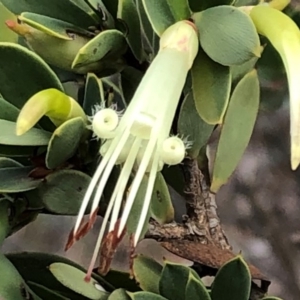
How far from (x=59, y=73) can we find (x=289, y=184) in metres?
0.45

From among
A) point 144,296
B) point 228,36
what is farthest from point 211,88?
point 144,296

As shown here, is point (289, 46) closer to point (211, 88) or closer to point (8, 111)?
point (211, 88)

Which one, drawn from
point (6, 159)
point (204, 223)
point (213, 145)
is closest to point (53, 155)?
point (6, 159)

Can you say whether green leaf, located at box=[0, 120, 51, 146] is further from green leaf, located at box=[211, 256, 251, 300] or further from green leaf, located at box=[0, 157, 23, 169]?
green leaf, located at box=[211, 256, 251, 300]

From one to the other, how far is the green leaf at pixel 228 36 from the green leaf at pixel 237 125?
6 cm

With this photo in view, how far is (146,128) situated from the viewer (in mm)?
362

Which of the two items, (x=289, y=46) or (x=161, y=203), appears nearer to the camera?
(x=289, y=46)

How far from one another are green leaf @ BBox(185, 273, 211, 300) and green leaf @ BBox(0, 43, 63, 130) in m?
0.13

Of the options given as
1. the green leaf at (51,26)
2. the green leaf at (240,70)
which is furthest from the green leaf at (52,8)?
the green leaf at (240,70)

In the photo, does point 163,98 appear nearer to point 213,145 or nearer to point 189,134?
point 189,134

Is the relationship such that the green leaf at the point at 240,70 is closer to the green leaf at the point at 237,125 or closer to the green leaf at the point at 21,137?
the green leaf at the point at 237,125

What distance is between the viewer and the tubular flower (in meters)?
0.36

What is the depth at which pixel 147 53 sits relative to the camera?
0.44m

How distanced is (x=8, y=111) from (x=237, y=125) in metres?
0.15
